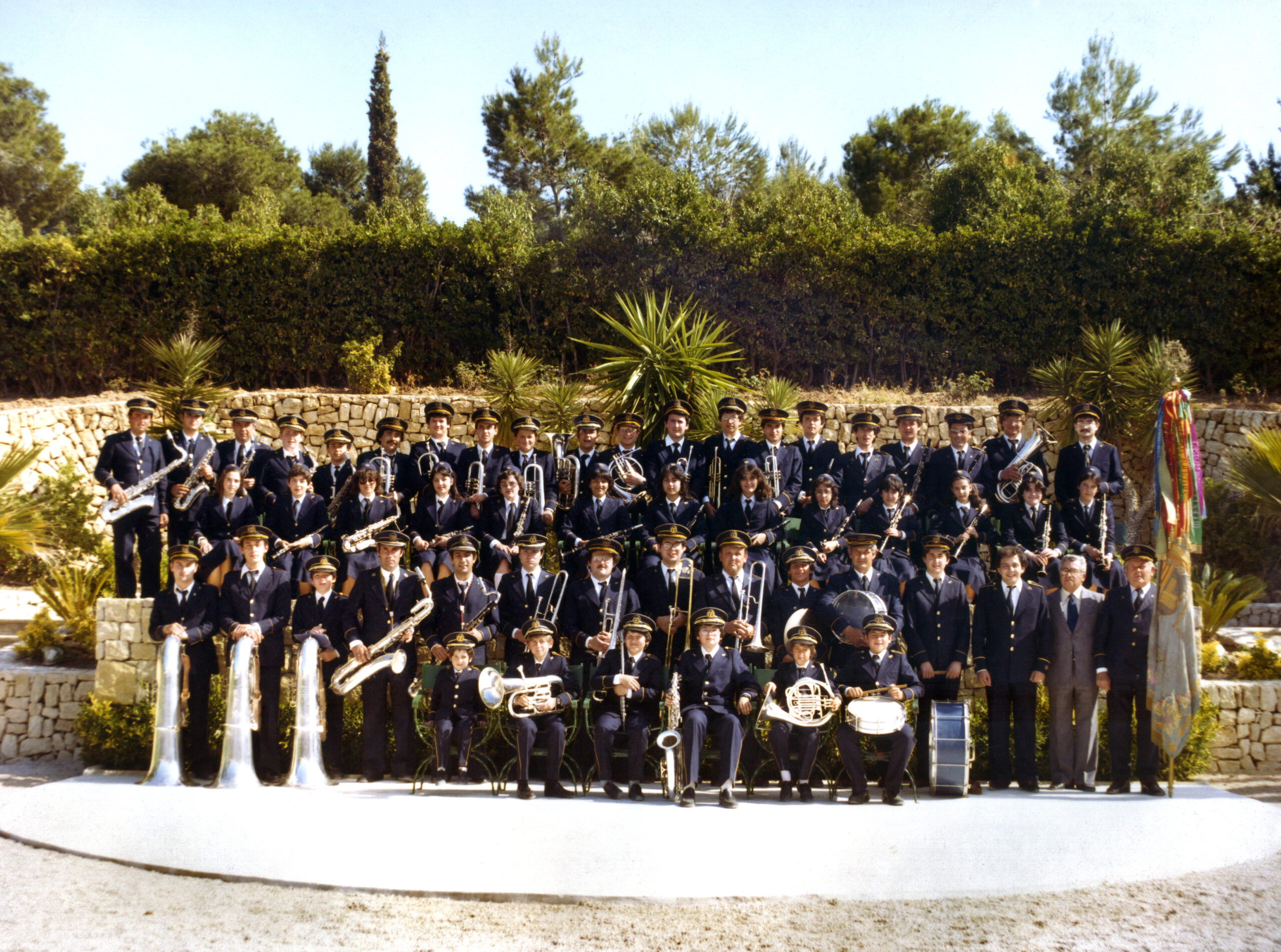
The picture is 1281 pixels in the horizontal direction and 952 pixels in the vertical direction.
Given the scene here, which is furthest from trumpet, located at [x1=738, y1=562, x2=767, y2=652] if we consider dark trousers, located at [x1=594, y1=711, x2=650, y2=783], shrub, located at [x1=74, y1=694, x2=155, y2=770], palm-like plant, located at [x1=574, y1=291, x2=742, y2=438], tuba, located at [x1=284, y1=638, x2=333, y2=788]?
shrub, located at [x1=74, y1=694, x2=155, y2=770]

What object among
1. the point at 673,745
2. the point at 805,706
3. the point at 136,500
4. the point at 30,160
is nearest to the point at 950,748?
the point at 805,706

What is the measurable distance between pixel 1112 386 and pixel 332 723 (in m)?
8.98

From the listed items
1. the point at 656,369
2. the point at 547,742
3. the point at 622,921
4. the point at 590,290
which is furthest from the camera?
the point at 590,290

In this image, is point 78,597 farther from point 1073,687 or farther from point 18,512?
point 1073,687

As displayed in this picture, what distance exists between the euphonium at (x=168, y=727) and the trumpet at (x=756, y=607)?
405 cm

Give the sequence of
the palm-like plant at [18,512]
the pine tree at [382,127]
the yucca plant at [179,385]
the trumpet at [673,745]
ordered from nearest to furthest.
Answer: the trumpet at [673,745] → the palm-like plant at [18,512] → the yucca plant at [179,385] → the pine tree at [382,127]

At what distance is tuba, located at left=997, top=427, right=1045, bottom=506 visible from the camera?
868cm

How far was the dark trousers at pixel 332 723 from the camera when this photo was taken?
7504 millimetres

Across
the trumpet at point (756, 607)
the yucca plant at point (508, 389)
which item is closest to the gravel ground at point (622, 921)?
the trumpet at point (756, 607)

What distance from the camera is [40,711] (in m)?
8.23

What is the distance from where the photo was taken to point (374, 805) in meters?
6.57

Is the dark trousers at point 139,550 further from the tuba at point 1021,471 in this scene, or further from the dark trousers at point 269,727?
the tuba at point 1021,471

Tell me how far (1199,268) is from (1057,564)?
29.2 ft

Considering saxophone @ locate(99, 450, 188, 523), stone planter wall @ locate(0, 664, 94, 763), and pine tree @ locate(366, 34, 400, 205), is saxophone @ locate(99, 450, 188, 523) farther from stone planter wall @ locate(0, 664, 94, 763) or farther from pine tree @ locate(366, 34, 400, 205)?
pine tree @ locate(366, 34, 400, 205)
